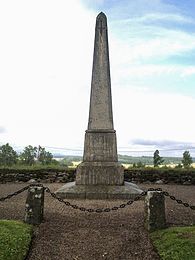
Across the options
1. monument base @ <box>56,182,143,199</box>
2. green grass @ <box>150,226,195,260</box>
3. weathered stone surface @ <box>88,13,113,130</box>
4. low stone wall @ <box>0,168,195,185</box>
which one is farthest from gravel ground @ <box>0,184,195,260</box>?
low stone wall @ <box>0,168,195,185</box>

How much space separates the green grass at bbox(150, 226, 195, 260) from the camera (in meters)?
5.38

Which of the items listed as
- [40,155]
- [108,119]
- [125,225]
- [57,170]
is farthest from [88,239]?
[40,155]

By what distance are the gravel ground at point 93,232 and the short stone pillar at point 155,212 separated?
242 millimetres

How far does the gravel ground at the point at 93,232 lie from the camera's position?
228 inches

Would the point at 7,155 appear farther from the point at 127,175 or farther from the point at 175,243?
the point at 175,243

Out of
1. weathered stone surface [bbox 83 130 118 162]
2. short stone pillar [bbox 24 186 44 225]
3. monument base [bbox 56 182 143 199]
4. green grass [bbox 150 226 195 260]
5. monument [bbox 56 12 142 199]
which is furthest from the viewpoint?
weathered stone surface [bbox 83 130 118 162]

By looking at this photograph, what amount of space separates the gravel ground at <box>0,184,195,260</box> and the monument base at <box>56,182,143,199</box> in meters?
1.09

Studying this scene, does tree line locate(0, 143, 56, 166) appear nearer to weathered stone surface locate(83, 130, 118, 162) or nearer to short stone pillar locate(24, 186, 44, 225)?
weathered stone surface locate(83, 130, 118, 162)

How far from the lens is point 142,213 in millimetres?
8328

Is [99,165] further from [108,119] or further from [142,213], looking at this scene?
[142,213]

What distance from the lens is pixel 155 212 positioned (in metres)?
6.84

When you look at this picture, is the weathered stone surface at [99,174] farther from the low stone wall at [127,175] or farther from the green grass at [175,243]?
the green grass at [175,243]

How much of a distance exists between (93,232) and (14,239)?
1592 mm

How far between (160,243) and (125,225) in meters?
1.40
